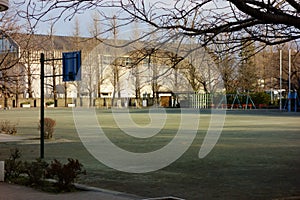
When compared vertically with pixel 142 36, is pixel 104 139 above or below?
below

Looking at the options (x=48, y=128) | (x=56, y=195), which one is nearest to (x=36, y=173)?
(x=56, y=195)

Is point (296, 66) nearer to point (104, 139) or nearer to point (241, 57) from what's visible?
point (104, 139)

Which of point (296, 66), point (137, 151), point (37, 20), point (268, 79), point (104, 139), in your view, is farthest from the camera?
point (268, 79)

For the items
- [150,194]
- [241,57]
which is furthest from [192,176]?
[241,57]

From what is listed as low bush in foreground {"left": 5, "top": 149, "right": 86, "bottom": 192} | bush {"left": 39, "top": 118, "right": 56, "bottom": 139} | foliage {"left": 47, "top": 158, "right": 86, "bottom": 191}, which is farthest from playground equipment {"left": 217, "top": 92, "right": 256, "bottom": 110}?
foliage {"left": 47, "top": 158, "right": 86, "bottom": 191}

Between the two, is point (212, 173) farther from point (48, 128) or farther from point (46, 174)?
point (48, 128)

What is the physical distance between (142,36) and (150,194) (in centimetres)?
423

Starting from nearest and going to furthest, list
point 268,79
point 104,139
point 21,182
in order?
point 21,182 → point 104,139 → point 268,79

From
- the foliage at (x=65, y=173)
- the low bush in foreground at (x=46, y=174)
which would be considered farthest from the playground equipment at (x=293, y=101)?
the foliage at (x=65, y=173)

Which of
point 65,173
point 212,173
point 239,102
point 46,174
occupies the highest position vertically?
point 239,102

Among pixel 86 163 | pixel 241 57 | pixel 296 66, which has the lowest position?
pixel 86 163

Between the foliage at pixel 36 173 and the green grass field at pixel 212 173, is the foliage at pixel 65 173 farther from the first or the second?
the green grass field at pixel 212 173

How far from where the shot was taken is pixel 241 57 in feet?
30.4

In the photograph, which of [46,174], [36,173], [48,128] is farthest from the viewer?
[48,128]
